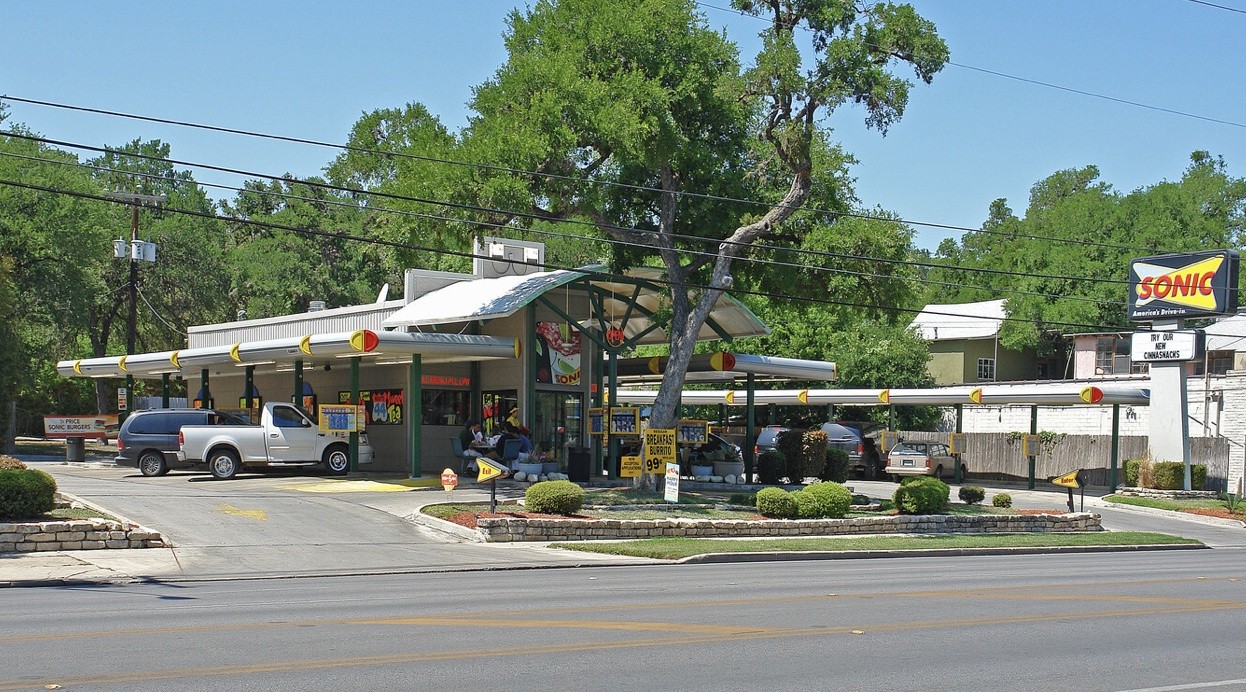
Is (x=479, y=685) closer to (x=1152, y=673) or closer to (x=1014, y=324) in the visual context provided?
(x=1152, y=673)

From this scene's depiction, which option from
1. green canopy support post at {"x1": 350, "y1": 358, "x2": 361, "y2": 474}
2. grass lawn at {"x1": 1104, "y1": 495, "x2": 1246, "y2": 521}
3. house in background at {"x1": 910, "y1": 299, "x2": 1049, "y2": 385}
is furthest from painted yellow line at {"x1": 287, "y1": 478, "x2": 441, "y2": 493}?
house in background at {"x1": 910, "y1": 299, "x2": 1049, "y2": 385}

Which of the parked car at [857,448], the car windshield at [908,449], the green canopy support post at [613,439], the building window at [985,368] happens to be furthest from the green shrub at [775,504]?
the building window at [985,368]

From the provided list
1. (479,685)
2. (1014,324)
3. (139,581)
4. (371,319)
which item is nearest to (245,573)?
(139,581)

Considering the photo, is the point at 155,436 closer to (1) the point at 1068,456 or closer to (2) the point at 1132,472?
(2) the point at 1132,472

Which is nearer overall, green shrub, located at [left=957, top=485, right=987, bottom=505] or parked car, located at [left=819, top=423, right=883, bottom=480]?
green shrub, located at [left=957, top=485, right=987, bottom=505]

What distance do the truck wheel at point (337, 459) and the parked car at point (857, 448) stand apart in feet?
65.3

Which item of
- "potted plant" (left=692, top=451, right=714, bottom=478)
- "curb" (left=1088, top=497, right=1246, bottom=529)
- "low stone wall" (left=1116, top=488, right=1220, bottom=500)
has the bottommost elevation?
"curb" (left=1088, top=497, right=1246, bottom=529)

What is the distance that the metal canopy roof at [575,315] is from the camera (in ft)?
95.7

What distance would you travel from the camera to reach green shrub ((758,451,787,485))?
3581 cm

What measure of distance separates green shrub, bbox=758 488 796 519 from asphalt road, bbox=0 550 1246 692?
332 inches

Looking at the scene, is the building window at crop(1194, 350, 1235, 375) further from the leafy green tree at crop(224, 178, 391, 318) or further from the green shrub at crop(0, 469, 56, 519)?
the green shrub at crop(0, 469, 56, 519)

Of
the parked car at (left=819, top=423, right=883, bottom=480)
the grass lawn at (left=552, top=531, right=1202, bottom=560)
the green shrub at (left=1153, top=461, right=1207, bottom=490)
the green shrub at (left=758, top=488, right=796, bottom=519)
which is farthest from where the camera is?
the parked car at (left=819, top=423, right=883, bottom=480)

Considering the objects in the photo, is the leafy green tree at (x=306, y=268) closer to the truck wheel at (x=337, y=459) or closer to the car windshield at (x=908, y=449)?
the car windshield at (x=908, y=449)

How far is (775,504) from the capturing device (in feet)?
85.1
